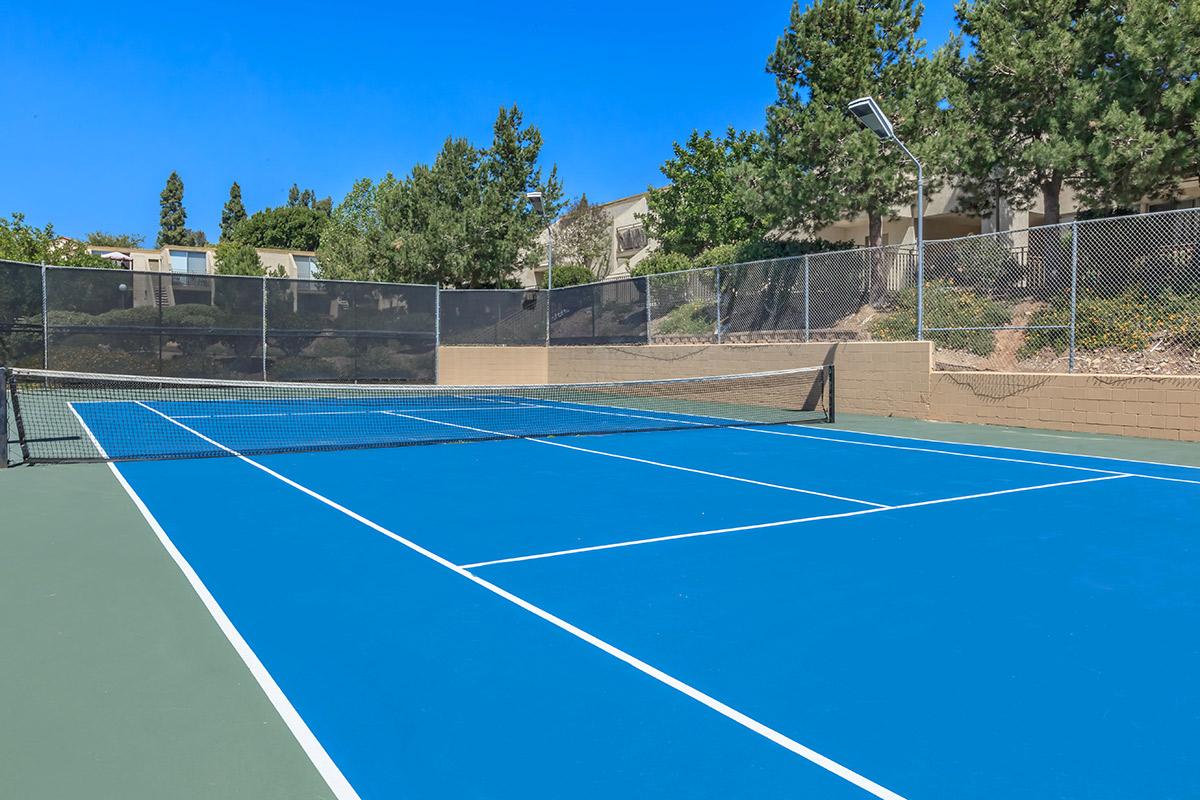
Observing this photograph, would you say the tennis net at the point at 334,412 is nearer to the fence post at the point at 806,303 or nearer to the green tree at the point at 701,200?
the fence post at the point at 806,303

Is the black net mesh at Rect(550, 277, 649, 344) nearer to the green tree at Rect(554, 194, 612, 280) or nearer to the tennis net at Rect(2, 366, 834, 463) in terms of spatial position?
the tennis net at Rect(2, 366, 834, 463)

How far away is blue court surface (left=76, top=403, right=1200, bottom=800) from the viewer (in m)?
2.98

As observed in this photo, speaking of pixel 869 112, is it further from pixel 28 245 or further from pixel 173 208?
pixel 173 208

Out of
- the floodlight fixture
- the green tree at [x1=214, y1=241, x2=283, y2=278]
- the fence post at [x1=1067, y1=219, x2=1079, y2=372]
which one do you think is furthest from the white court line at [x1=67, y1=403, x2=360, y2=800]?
the green tree at [x1=214, y1=241, x2=283, y2=278]

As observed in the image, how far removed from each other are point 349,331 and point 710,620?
21.3 meters

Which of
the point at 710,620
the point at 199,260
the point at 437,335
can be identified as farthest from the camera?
the point at 199,260

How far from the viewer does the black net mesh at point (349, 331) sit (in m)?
23.3

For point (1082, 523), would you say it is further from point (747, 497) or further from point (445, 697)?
point (445, 697)

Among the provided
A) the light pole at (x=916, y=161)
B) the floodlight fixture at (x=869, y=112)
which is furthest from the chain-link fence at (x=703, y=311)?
the floodlight fixture at (x=869, y=112)

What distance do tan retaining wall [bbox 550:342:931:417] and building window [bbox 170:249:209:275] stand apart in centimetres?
5190

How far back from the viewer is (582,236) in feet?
149

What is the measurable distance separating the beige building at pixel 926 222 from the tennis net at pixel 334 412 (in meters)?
6.16

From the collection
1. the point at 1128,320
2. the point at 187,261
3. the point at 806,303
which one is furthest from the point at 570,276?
the point at 187,261

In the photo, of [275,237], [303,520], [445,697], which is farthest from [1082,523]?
[275,237]
